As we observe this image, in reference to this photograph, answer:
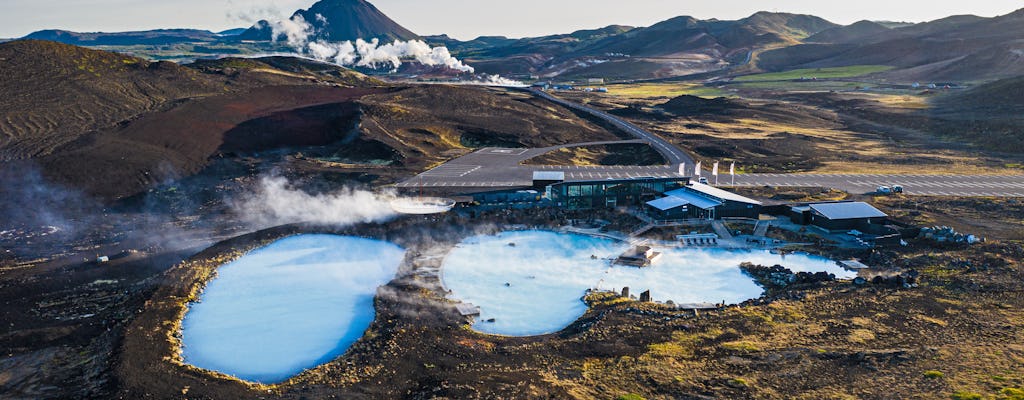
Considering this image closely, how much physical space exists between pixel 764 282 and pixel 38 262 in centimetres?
5381

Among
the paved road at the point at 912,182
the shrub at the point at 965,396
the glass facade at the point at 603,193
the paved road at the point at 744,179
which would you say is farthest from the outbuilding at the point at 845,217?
the shrub at the point at 965,396

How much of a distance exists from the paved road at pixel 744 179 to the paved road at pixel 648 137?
228 inches

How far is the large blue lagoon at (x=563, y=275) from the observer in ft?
132

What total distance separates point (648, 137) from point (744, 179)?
3185 centimetres

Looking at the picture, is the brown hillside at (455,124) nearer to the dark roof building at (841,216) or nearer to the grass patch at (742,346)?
the dark roof building at (841,216)

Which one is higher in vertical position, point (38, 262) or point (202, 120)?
point (202, 120)

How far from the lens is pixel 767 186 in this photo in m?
75.2

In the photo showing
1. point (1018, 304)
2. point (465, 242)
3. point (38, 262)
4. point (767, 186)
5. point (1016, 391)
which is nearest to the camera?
point (1016, 391)

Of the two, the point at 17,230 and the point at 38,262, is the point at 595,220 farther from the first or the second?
the point at 17,230

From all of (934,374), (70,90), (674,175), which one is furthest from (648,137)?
(70,90)

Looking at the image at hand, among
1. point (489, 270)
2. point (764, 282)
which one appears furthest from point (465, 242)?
point (764, 282)

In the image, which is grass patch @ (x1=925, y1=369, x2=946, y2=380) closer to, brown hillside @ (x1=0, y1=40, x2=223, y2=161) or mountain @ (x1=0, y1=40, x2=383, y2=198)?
mountain @ (x1=0, y1=40, x2=383, y2=198)

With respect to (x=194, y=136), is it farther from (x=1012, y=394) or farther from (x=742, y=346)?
(x=1012, y=394)

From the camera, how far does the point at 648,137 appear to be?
110 metres
